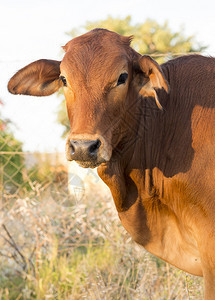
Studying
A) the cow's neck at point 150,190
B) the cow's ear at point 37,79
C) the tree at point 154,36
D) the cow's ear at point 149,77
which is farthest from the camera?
the tree at point 154,36

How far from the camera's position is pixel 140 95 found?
A: 3.09 metres

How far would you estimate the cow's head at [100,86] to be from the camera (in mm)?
2613

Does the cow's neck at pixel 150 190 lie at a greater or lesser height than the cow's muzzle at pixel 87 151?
lesser

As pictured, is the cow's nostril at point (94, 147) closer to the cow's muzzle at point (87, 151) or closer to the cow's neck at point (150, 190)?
the cow's muzzle at point (87, 151)

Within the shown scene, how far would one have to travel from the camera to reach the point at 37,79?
11.0 ft

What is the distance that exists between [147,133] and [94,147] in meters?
0.69

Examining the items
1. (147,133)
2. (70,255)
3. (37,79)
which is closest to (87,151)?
(147,133)

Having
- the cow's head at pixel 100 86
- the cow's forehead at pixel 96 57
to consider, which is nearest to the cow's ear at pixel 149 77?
the cow's head at pixel 100 86

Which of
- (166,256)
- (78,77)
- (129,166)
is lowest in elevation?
(166,256)

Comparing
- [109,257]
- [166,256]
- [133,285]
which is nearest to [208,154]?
[166,256]

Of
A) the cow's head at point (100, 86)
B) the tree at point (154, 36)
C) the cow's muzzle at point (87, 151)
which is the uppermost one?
the cow's head at point (100, 86)

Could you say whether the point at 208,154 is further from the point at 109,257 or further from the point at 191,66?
the point at 109,257

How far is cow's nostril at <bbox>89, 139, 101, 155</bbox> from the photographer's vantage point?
101 inches

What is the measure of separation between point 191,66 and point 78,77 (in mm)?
894
